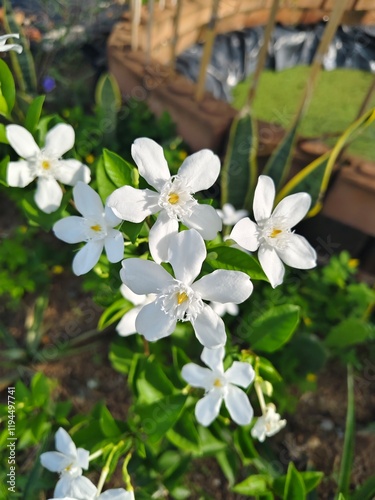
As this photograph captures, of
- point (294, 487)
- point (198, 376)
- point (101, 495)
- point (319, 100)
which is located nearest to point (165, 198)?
point (198, 376)

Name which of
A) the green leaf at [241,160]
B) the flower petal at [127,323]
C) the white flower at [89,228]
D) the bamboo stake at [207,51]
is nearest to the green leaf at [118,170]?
the white flower at [89,228]

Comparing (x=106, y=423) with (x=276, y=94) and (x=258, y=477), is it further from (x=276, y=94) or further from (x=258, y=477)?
(x=276, y=94)

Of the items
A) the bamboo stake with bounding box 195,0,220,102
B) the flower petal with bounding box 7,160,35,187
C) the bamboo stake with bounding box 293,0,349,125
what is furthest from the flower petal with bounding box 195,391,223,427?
the bamboo stake with bounding box 195,0,220,102

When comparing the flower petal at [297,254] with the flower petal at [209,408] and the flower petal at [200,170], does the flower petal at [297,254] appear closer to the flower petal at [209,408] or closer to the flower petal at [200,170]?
the flower petal at [200,170]

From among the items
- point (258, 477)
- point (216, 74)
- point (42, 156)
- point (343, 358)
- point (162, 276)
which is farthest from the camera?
point (216, 74)

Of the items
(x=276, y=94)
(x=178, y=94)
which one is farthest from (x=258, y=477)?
(x=276, y=94)

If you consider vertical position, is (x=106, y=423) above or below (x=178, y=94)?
below
